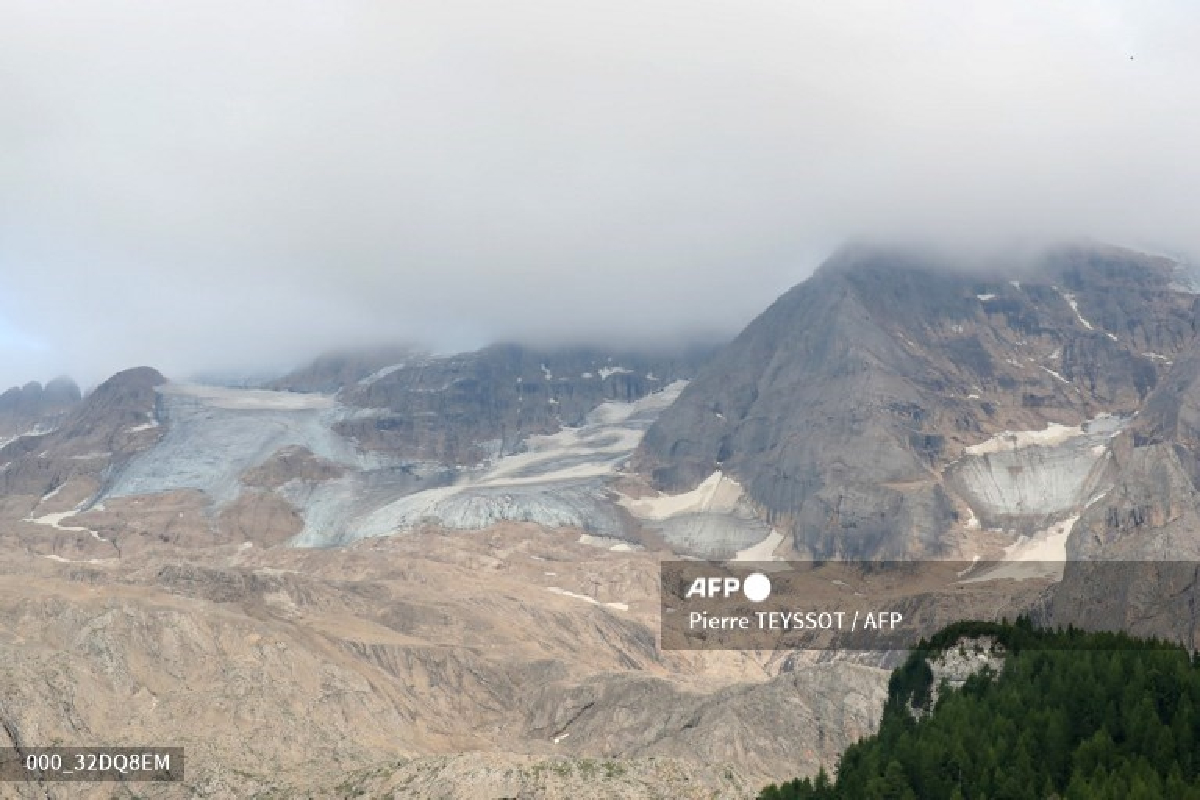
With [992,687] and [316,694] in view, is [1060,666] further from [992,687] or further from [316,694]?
[316,694]

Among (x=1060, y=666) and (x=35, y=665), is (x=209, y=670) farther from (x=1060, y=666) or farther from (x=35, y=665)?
(x=1060, y=666)

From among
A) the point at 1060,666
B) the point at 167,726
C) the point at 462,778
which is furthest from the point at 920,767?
the point at 167,726

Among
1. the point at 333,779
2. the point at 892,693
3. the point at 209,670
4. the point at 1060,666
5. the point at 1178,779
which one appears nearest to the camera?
the point at 1178,779

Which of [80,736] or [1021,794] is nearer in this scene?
[1021,794]

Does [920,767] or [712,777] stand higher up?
[920,767]

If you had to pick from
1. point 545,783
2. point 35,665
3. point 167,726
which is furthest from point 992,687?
point 35,665

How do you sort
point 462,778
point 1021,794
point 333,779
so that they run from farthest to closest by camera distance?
point 333,779, point 462,778, point 1021,794
